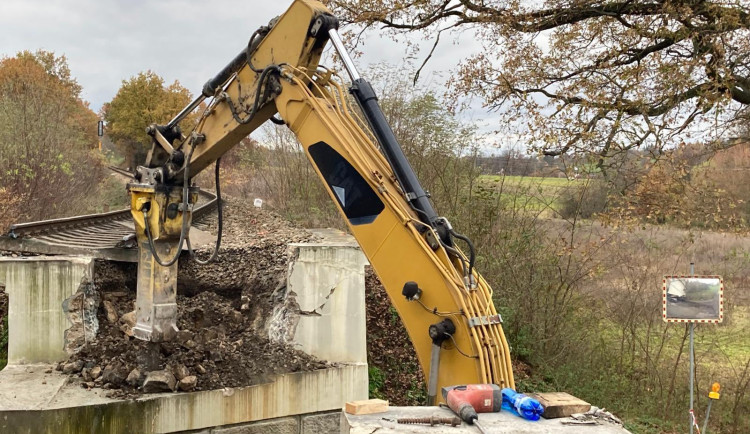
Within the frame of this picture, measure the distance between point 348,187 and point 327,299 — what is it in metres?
2.68

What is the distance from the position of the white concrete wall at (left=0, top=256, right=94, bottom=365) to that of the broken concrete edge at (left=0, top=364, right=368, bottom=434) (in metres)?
0.26

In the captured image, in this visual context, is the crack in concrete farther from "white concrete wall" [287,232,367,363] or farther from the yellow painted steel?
the yellow painted steel

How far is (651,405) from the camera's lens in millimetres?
8320

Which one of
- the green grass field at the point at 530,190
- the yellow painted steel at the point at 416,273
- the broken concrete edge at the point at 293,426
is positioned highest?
the green grass field at the point at 530,190

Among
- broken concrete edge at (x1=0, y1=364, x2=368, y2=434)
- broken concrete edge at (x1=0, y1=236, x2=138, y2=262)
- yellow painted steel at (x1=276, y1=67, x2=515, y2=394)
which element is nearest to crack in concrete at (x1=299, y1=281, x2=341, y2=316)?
broken concrete edge at (x1=0, y1=364, x2=368, y2=434)

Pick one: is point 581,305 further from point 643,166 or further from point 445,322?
point 445,322

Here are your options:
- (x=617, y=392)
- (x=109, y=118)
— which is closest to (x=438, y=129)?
(x=617, y=392)

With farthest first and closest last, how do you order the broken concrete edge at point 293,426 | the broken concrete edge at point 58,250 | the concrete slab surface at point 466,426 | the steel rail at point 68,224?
1. the steel rail at point 68,224
2. the broken concrete edge at point 58,250
3. the broken concrete edge at point 293,426
4. the concrete slab surface at point 466,426

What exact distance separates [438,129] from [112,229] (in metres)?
5.99

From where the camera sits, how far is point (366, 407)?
2600 millimetres

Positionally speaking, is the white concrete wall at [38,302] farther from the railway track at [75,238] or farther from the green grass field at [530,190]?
the green grass field at [530,190]

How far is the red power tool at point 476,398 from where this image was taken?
254 cm

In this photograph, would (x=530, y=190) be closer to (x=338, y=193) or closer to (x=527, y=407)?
(x=338, y=193)

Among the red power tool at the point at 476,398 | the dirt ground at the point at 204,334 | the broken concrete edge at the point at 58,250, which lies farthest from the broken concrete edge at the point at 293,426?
the red power tool at the point at 476,398
